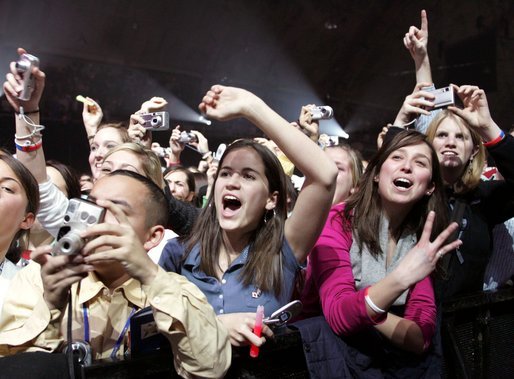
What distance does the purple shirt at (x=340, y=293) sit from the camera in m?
1.75

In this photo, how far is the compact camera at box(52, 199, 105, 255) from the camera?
3.74ft

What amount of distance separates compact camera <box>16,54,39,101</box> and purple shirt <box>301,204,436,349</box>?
1.19 m

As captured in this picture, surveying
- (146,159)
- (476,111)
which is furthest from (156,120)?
(476,111)

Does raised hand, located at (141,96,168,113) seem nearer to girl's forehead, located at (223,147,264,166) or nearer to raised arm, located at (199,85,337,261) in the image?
girl's forehead, located at (223,147,264,166)

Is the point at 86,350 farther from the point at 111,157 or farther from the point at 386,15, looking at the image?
the point at 386,15

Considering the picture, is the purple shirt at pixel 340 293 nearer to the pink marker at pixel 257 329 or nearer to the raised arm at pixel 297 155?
the raised arm at pixel 297 155

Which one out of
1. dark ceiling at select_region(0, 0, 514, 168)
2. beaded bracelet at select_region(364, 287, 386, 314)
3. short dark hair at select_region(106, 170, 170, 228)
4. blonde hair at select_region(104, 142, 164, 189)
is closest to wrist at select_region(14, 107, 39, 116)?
blonde hair at select_region(104, 142, 164, 189)

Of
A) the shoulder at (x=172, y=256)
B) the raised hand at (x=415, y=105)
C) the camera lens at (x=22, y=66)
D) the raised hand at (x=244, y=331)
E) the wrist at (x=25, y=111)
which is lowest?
the raised hand at (x=244, y=331)

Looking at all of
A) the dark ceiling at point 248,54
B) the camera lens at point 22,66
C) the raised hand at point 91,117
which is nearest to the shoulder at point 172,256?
the camera lens at point 22,66

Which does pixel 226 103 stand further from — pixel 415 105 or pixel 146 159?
pixel 415 105

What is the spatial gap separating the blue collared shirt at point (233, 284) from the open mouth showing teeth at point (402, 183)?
0.55 m

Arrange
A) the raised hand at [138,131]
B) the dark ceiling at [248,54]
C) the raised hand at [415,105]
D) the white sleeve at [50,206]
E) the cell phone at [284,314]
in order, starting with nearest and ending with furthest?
the cell phone at [284,314]
the white sleeve at [50,206]
the raised hand at [415,105]
the raised hand at [138,131]
the dark ceiling at [248,54]

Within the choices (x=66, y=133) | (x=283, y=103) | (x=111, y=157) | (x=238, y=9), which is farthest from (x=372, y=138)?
(x=111, y=157)

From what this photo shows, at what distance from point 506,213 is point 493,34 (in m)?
12.1
